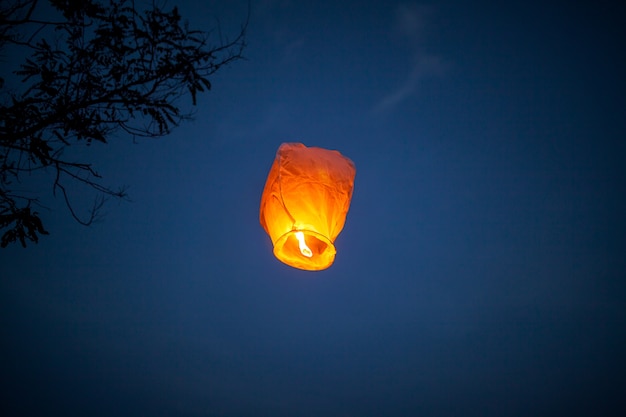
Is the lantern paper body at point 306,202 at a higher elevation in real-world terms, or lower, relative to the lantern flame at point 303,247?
higher

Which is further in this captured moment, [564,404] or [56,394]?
[564,404]

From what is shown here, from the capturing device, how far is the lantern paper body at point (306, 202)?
1371 millimetres

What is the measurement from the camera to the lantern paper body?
1371mm

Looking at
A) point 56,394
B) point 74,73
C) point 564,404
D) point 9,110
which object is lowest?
point 56,394

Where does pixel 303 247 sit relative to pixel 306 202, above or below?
below

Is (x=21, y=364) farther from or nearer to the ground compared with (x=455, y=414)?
nearer to the ground

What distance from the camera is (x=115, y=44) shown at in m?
2.06

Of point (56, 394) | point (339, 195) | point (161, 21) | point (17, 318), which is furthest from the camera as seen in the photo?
point (56, 394)

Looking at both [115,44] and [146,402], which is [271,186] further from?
[146,402]

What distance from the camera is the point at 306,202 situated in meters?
1.37

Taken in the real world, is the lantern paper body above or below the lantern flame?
above

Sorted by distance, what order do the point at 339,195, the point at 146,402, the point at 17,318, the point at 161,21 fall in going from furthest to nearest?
the point at 146,402 < the point at 17,318 < the point at 161,21 < the point at 339,195

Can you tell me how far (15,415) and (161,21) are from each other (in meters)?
11.4

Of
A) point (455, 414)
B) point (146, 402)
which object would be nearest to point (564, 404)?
point (455, 414)
